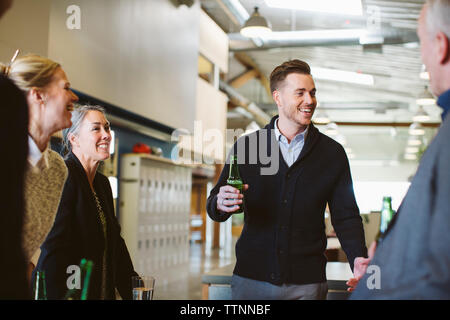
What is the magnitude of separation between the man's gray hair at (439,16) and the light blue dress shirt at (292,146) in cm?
101

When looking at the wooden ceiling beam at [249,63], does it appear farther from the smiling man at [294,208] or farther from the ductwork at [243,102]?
the smiling man at [294,208]

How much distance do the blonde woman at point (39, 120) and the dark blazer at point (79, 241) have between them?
38cm

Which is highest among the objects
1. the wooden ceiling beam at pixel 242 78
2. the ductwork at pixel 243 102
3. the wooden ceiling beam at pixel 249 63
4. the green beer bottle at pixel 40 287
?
the wooden ceiling beam at pixel 249 63

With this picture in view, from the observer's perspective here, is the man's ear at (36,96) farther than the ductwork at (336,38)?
No

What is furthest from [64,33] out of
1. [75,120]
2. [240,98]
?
[240,98]

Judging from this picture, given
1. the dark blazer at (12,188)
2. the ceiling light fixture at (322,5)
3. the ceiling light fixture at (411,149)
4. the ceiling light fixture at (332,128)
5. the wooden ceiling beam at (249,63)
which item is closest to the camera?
the dark blazer at (12,188)

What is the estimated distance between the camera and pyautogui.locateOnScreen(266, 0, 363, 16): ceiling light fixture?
6.83 m

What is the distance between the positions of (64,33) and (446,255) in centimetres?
426

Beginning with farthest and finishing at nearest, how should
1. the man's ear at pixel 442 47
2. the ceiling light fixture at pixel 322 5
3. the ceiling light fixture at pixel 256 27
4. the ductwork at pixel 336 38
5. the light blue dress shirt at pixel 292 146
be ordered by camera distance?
1. the ductwork at pixel 336 38
2. the ceiling light fixture at pixel 322 5
3. the ceiling light fixture at pixel 256 27
4. the light blue dress shirt at pixel 292 146
5. the man's ear at pixel 442 47

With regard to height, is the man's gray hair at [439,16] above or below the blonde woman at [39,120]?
above

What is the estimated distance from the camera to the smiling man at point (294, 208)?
184 centimetres

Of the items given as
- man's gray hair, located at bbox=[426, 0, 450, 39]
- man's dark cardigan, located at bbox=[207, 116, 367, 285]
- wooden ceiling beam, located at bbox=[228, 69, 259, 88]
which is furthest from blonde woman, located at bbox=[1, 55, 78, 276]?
wooden ceiling beam, located at bbox=[228, 69, 259, 88]

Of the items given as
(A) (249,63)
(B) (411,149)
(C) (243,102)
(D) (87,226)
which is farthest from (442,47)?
(B) (411,149)

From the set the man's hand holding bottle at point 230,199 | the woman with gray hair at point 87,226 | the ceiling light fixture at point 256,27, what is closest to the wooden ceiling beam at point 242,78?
the ceiling light fixture at point 256,27
